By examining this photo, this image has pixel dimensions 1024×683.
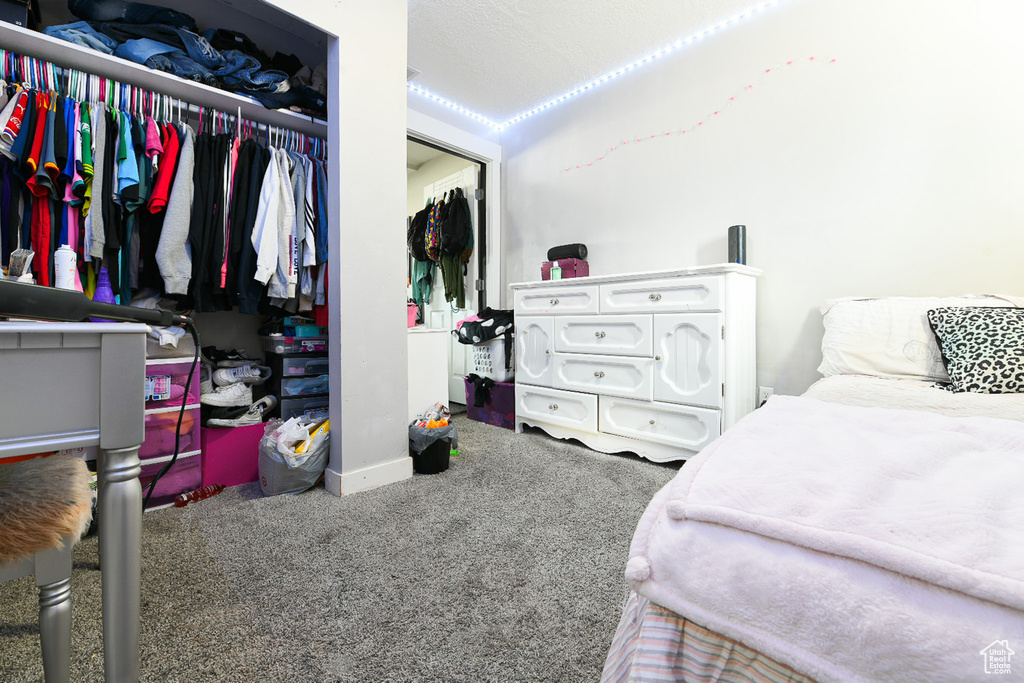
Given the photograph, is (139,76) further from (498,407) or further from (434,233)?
(498,407)

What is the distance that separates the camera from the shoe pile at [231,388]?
1.91 metres

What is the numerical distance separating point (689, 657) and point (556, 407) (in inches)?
86.6

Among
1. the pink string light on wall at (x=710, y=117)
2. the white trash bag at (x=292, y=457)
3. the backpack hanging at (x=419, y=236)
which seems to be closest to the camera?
the white trash bag at (x=292, y=457)

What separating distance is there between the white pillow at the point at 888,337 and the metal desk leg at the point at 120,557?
2267mm

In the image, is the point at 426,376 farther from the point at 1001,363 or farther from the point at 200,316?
the point at 1001,363

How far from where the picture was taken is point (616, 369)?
240 cm

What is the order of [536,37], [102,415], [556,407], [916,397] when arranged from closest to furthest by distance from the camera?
1. [102,415]
2. [916,397]
3. [536,37]
4. [556,407]

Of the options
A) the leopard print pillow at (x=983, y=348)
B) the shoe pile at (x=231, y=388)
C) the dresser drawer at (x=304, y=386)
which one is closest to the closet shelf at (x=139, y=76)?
the shoe pile at (x=231, y=388)

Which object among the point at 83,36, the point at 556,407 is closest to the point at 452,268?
the point at 556,407

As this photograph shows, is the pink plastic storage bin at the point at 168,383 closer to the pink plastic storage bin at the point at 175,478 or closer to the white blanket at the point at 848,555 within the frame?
the pink plastic storage bin at the point at 175,478

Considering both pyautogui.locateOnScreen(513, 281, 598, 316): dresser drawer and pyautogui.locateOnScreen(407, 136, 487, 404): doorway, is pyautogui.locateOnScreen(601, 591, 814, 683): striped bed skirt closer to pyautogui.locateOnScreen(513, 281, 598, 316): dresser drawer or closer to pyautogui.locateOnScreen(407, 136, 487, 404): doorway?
pyautogui.locateOnScreen(513, 281, 598, 316): dresser drawer

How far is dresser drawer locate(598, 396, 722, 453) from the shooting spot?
Result: 2.08m

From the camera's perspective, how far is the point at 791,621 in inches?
16.2

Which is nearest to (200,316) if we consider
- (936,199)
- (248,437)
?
(248,437)
